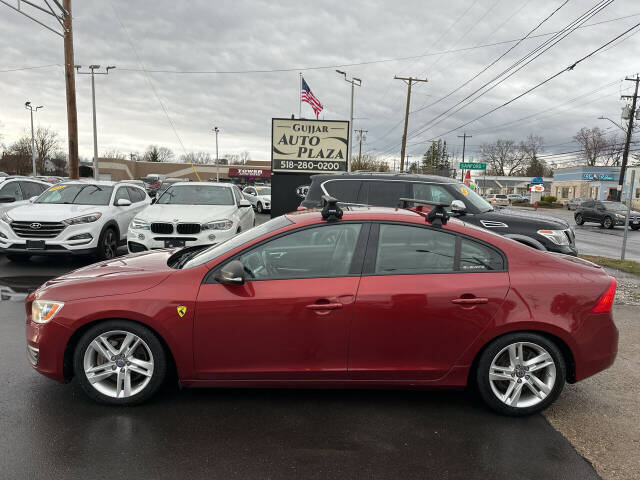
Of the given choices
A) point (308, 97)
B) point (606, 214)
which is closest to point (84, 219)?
point (308, 97)

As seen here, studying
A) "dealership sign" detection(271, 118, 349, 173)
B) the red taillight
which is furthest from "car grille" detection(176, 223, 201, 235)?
"dealership sign" detection(271, 118, 349, 173)

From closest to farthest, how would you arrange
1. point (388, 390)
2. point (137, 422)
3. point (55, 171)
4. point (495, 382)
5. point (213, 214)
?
point (137, 422) → point (495, 382) → point (388, 390) → point (213, 214) → point (55, 171)

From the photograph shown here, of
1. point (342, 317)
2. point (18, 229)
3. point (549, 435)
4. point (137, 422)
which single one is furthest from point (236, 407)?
point (18, 229)

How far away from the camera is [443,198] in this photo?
7.79 m

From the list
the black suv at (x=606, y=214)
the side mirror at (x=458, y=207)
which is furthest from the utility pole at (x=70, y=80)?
the black suv at (x=606, y=214)

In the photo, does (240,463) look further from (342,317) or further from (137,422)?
(342,317)

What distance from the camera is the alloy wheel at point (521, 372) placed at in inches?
138

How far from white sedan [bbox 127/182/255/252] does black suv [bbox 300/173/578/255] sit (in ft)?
5.90

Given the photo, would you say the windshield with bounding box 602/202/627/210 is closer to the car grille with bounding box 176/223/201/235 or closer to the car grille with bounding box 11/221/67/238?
the car grille with bounding box 176/223/201/235

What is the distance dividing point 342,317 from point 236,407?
1089 millimetres

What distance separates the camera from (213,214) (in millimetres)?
9016

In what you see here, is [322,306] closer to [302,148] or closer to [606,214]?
[302,148]

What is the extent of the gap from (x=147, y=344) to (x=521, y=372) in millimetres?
2772

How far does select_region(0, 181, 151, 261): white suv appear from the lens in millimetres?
8453
